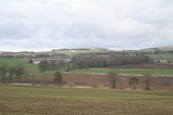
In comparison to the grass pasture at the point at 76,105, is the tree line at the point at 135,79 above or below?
below

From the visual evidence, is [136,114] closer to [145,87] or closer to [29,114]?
[29,114]

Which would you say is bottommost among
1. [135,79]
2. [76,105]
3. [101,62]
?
[135,79]

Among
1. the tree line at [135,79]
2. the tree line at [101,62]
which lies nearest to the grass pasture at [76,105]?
the tree line at [135,79]

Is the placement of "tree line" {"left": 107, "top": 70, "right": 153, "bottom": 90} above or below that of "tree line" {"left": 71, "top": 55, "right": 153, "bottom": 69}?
below

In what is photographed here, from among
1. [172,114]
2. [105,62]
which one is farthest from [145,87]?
[105,62]

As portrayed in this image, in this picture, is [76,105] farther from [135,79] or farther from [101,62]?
[101,62]

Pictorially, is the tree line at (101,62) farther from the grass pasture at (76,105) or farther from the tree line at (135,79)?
the grass pasture at (76,105)

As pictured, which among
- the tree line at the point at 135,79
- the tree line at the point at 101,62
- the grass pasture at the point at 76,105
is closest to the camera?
the grass pasture at the point at 76,105

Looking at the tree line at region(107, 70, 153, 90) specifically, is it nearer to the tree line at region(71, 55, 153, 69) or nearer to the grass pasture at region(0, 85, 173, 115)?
the grass pasture at region(0, 85, 173, 115)

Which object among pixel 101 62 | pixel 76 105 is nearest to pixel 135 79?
pixel 76 105

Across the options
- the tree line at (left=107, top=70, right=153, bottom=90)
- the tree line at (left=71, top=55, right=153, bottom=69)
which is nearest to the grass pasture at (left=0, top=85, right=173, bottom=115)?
the tree line at (left=107, top=70, right=153, bottom=90)

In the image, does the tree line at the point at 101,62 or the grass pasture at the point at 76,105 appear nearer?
the grass pasture at the point at 76,105

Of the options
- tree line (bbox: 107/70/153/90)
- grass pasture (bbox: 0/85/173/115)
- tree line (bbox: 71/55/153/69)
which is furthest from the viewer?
tree line (bbox: 71/55/153/69)

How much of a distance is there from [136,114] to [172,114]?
4.72m
